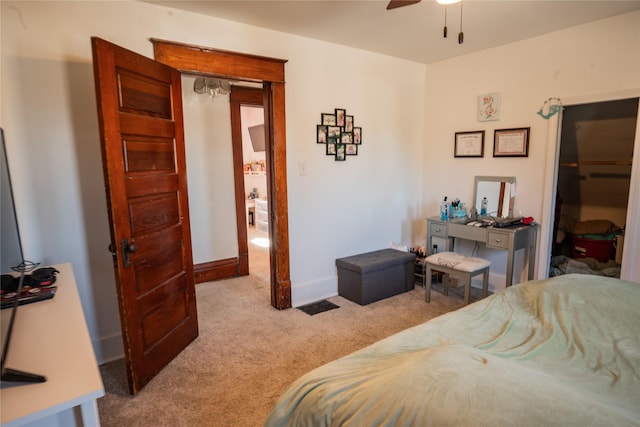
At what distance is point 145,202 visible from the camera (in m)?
2.10

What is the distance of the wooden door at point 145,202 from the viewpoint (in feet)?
6.10

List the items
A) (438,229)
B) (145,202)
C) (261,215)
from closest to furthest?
(145,202)
(438,229)
(261,215)

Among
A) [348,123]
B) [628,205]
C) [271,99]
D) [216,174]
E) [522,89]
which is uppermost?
[522,89]

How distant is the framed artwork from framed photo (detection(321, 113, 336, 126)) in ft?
4.97

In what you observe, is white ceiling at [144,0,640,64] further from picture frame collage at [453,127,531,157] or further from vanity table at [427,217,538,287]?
vanity table at [427,217,538,287]

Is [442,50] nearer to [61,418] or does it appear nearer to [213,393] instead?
[213,393]

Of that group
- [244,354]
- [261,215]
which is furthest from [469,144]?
[261,215]

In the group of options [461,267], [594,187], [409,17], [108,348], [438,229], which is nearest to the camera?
[108,348]

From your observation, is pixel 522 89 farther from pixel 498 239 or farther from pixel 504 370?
pixel 504 370

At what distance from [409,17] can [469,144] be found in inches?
62.2

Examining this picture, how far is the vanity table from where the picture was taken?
3.01 metres

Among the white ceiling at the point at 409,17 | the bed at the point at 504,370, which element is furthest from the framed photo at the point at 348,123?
the bed at the point at 504,370

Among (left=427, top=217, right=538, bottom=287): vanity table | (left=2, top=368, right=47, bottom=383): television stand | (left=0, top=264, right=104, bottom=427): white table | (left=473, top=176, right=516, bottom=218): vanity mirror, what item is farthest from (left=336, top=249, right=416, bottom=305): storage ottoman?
(left=2, top=368, right=47, bottom=383): television stand

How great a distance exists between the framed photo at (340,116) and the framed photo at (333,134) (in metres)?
0.05
